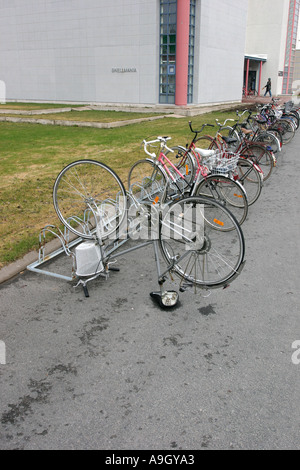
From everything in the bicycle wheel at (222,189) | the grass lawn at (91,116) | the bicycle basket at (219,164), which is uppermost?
the bicycle basket at (219,164)

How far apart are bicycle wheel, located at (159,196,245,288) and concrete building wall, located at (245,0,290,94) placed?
1684 inches

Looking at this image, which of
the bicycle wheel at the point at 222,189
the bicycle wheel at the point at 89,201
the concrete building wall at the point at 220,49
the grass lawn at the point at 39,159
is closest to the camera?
the bicycle wheel at the point at 89,201

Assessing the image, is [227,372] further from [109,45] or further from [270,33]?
[270,33]

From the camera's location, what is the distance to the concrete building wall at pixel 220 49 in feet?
81.9

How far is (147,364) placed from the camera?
2846 mm

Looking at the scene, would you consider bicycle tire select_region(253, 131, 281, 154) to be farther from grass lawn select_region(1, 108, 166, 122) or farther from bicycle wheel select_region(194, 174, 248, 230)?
grass lawn select_region(1, 108, 166, 122)

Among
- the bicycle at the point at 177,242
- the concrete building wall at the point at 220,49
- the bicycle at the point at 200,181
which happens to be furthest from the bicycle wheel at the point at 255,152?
the concrete building wall at the point at 220,49

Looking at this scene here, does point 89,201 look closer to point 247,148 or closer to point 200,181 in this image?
point 200,181

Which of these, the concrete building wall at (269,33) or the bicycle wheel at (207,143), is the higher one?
the concrete building wall at (269,33)

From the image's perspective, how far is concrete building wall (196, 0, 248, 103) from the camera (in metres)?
25.0

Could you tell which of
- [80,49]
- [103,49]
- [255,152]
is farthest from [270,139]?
[80,49]

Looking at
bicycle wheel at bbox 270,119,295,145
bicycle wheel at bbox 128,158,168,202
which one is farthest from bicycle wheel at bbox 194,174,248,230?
bicycle wheel at bbox 270,119,295,145

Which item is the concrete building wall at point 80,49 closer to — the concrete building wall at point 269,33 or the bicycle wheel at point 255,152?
the bicycle wheel at point 255,152

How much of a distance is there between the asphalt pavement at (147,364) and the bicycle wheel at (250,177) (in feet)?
7.68
